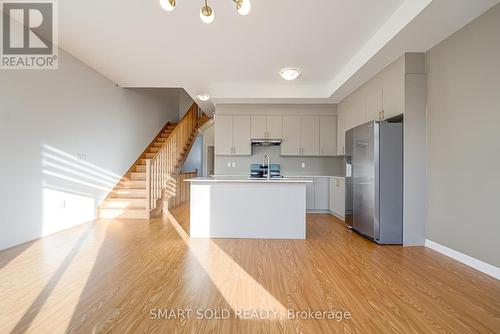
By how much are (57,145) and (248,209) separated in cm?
322

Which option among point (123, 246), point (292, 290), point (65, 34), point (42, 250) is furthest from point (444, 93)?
point (42, 250)

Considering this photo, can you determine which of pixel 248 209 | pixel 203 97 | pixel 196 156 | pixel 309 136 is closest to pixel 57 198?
pixel 248 209

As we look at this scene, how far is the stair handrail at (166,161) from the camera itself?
540 centimetres

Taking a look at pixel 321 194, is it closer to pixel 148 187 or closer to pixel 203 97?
pixel 203 97

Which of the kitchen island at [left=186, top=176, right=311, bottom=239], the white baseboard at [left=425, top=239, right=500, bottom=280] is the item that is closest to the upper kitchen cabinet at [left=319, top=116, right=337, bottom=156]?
the kitchen island at [left=186, top=176, right=311, bottom=239]

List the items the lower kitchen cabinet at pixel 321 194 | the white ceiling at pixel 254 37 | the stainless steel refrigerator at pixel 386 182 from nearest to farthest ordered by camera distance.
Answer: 1. the white ceiling at pixel 254 37
2. the stainless steel refrigerator at pixel 386 182
3. the lower kitchen cabinet at pixel 321 194

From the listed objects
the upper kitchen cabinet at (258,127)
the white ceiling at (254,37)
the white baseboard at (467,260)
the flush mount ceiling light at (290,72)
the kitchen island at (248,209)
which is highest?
the white ceiling at (254,37)

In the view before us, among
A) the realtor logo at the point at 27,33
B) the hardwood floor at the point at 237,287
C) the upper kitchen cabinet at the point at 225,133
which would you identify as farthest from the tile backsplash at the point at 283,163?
the realtor logo at the point at 27,33

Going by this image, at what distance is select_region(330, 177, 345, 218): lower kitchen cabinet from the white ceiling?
6.21ft

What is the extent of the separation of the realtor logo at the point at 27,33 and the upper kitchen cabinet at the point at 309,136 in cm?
488

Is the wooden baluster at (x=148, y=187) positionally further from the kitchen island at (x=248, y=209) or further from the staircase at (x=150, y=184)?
the kitchen island at (x=248, y=209)

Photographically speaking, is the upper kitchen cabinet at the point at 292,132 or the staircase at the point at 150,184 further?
the upper kitchen cabinet at the point at 292,132

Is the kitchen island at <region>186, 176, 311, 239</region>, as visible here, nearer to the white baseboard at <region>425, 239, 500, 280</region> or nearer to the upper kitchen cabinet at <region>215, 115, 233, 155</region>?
the white baseboard at <region>425, 239, 500, 280</region>

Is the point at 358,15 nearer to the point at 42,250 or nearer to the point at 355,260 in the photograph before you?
the point at 355,260
